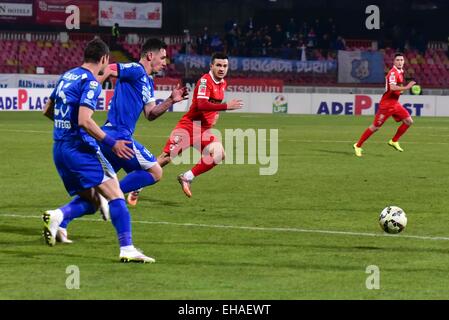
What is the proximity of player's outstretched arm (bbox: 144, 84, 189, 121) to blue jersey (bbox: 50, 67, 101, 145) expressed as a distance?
4.95 feet

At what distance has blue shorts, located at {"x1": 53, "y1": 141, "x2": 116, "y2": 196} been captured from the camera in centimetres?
1030

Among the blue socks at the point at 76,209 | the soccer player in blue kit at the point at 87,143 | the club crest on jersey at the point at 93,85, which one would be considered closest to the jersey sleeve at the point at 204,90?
the blue socks at the point at 76,209

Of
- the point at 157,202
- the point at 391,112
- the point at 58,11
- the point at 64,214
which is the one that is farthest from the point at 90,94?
the point at 58,11

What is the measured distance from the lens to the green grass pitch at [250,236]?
8703 mm

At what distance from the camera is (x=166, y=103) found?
1185cm

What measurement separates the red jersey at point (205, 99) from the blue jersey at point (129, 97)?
11.0 ft

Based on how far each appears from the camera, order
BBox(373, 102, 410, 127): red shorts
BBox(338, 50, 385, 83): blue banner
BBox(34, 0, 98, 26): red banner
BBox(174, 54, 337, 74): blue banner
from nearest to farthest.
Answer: BBox(373, 102, 410, 127): red shorts
BBox(338, 50, 385, 83): blue banner
BBox(174, 54, 337, 74): blue banner
BBox(34, 0, 98, 26): red banner

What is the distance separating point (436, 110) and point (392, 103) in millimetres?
22133

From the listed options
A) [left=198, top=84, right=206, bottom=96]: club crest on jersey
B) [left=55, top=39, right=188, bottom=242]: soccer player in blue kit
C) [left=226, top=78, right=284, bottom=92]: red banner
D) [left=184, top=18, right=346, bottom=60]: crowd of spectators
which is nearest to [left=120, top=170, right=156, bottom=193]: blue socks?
[left=55, top=39, right=188, bottom=242]: soccer player in blue kit

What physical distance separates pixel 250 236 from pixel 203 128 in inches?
196

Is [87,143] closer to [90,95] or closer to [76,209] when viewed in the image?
[90,95]

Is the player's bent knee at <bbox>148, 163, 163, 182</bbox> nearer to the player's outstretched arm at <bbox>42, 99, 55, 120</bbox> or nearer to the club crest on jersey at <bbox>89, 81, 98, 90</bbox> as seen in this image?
the player's outstretched arm at <bbox>42, 99, 55, 120</bbox>
